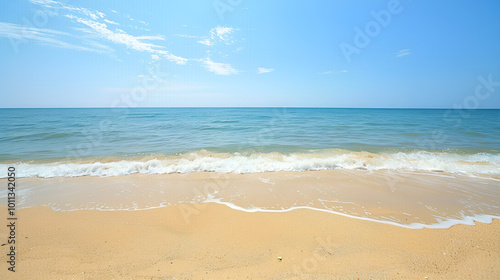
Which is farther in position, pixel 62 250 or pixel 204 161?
pixel 204 161

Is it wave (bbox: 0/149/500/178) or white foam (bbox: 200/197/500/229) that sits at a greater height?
wave (bbox: 0/149/500/178)

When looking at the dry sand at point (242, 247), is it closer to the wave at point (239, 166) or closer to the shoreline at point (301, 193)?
the shoreline at point (301, 193)

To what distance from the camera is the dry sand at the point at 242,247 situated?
275 centimetres

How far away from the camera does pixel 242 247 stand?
3.30m

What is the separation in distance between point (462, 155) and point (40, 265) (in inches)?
664

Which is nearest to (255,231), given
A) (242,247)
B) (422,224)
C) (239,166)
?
(242,247)

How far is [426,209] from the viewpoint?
15.3 feet

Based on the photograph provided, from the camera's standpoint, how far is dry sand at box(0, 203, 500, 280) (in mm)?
2748

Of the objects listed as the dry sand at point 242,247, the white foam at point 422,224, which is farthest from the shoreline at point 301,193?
the dry sand at point 242,247

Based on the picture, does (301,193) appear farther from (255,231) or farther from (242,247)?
(242,247)

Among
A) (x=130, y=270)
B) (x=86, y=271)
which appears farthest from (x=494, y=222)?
(x=86, y=271)

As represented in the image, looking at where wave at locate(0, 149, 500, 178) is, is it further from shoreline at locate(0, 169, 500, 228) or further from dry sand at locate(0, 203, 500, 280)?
dry sand at locate(0, 203, 500, 280)

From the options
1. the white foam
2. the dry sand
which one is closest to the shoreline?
the white foam

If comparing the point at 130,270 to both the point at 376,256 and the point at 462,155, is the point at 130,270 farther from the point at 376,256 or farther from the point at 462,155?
the point at 462,155
